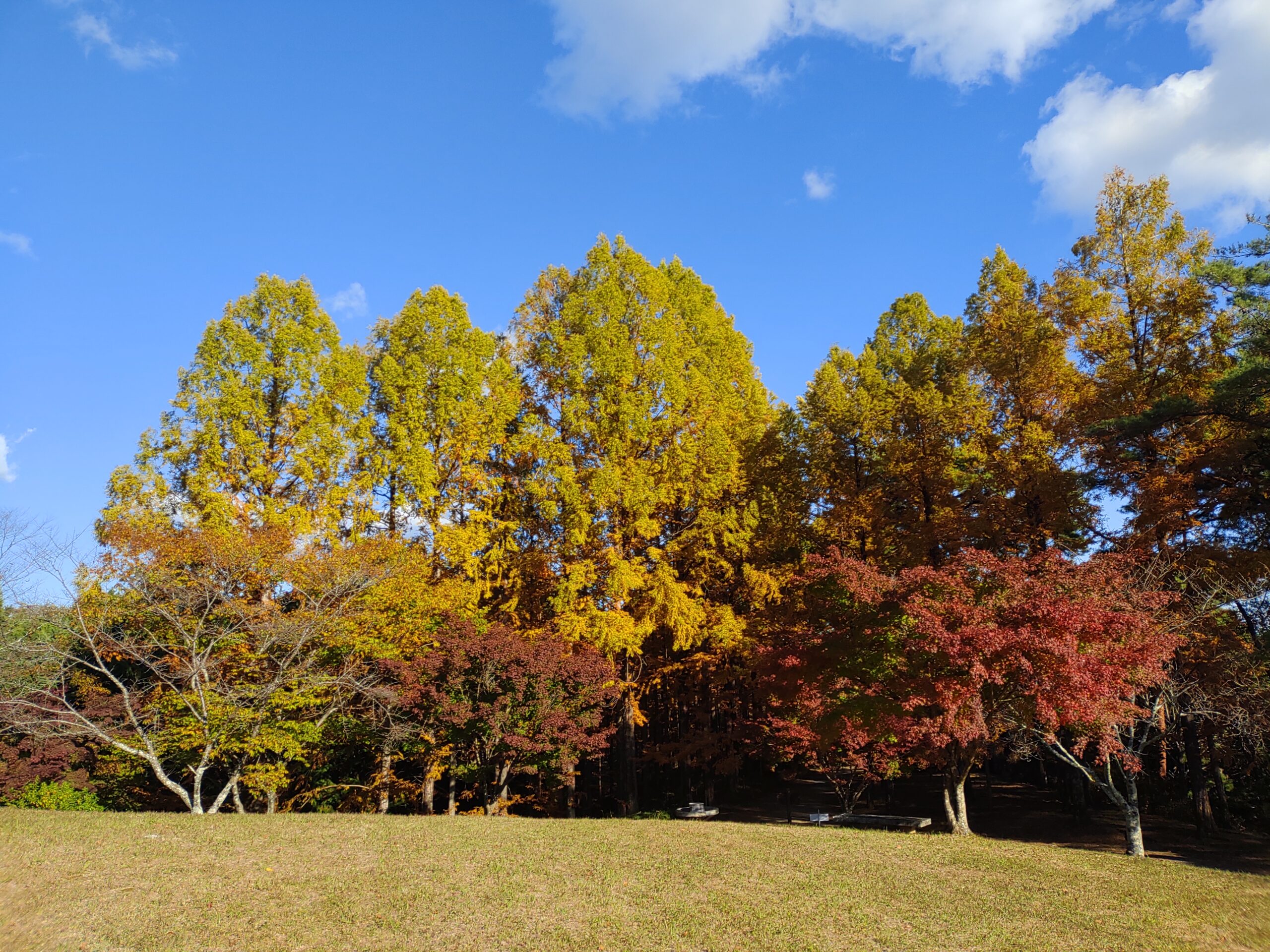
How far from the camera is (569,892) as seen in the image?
8422 mm

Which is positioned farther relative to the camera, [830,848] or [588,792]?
[588,792]

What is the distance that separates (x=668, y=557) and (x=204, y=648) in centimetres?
1048

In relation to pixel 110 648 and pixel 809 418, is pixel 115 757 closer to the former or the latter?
pixel 110 648

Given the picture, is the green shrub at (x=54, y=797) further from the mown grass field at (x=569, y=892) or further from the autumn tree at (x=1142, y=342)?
the autumn tree at (x=1142, y=342)

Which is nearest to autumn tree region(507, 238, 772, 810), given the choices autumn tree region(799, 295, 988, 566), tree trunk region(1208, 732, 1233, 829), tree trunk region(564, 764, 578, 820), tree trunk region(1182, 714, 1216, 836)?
tree trunk region(564, 764, 578, 820)

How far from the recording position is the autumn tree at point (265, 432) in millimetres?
16719

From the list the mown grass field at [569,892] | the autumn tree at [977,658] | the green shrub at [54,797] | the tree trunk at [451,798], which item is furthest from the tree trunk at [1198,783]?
the green shrub at [54,797]

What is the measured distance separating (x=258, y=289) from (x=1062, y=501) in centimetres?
1918

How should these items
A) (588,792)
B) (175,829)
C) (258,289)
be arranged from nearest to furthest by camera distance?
1. (175,829)
2. (258,289)
3. (588,792)

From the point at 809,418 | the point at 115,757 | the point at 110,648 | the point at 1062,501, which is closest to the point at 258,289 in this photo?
the point at 110,648

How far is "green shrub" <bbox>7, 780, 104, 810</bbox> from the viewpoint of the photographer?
647 inches

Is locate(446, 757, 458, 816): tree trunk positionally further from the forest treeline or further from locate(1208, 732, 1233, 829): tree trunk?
locate(1208, 732, 1233, 829): tree trunk

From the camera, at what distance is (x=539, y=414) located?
65.5ft

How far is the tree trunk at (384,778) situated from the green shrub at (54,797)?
21.5ft
